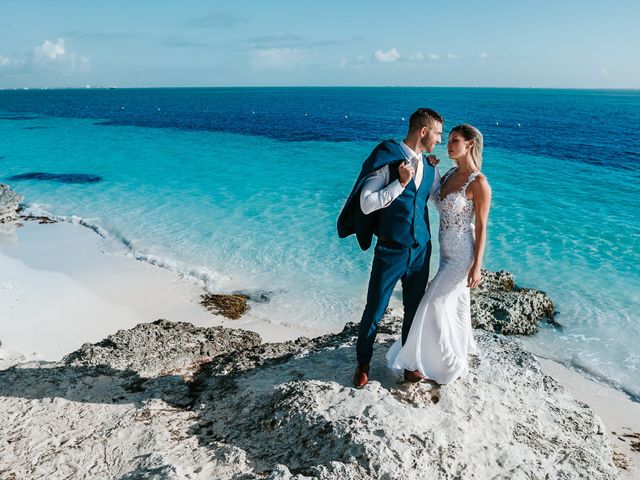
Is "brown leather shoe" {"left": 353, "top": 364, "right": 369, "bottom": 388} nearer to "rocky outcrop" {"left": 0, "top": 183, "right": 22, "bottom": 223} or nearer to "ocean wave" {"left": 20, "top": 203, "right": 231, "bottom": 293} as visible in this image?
"ocean wave" {"left": 20, "top": 203, "right": 231, "bottom": 293}

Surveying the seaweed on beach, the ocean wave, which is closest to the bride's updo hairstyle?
the ocean wave

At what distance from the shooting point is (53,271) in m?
11.4

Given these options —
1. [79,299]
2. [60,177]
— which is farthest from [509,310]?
[60,177]

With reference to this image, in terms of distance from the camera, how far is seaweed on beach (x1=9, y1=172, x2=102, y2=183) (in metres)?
22.1

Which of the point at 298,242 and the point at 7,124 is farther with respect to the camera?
the point at 7,124

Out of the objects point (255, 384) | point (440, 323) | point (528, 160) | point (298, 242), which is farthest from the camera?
point (528, 160)

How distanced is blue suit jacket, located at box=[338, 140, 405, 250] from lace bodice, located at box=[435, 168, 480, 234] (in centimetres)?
61

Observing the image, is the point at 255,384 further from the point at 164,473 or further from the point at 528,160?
the point at 528,160

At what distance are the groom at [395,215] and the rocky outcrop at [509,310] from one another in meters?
4.78

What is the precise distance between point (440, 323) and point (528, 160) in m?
26.6

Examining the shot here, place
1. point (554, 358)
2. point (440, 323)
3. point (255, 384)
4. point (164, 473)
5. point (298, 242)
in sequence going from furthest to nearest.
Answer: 1. point (298, 242)
2. point (554, 358)
3. point (255, 384)
4. point (440, 323)
5. point (164, 473)

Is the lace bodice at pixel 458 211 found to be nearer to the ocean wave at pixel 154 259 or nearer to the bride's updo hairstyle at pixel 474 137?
the bride's updo hairstyle at pixel 474 137

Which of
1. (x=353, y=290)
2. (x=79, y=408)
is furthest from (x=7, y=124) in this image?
(x=79, y=408)

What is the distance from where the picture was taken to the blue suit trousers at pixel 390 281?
4305mm
